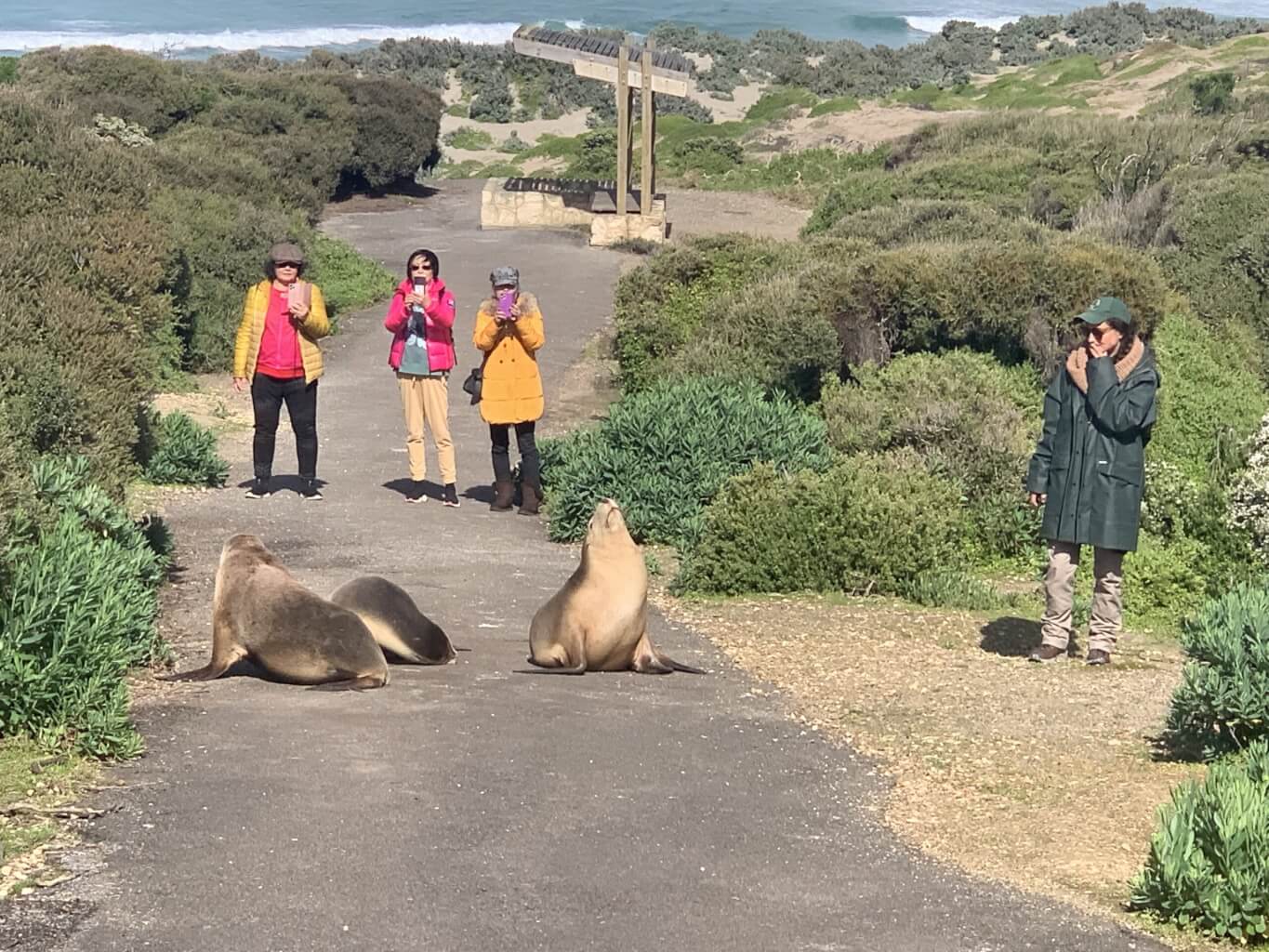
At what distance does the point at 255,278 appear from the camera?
899 inches

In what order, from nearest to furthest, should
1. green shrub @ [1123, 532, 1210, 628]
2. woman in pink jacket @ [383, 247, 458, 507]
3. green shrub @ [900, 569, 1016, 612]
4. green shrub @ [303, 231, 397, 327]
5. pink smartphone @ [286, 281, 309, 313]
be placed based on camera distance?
green shrub @ [900, 569, 1016, 612] < green shrub @ [1123, 532, 1210, 628] < pink smartphone @ [286, 281, 309, 313] < woman in pink jacket @ [383, 247, 458, 507] < green shrub @ [303, 231, 397, 327]

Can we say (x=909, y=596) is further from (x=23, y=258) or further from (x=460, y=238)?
(x=460, y=238)

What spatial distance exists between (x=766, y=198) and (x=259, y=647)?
3202 centimetres

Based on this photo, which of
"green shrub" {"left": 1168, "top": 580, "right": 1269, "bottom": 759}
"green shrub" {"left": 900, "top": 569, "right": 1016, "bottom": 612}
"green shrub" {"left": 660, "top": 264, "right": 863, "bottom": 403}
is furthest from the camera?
"green shrub" {"left": 660, "top": 264, "right": 863, "bottom": 403}

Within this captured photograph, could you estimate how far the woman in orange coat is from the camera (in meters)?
12.3

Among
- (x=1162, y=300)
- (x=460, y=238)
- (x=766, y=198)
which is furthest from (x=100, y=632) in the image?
(x=766, y=198)

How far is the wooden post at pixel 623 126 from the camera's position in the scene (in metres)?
31.4

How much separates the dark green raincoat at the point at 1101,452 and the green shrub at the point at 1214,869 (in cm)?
370

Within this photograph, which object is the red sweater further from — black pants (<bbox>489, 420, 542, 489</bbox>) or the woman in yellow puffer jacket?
black pants (<bbox>489, 420, 542, 489</bbox>)

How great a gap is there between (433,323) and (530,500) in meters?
1.53

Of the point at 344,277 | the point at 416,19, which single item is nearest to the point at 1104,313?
the point at 344,277

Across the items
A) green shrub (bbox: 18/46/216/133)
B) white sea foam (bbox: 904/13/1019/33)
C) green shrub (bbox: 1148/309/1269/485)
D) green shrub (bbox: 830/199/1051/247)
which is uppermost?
white sea foam (bbox: 904/13/1019/33)

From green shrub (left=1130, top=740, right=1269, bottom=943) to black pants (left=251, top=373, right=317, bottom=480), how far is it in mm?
8300

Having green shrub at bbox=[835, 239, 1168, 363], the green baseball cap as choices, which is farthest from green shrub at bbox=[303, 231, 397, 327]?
the green baseball cap
